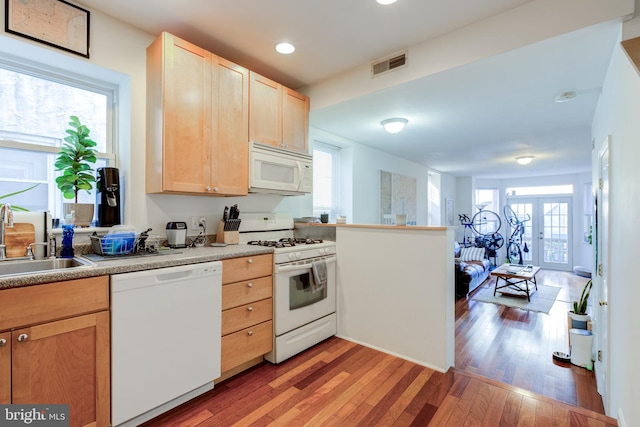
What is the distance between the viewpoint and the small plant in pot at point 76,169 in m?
2.01

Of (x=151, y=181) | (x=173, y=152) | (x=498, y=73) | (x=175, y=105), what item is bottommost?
(x=151, y=181)

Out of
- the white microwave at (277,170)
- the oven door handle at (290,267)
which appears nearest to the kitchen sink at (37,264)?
the oven door handle at (290,267)

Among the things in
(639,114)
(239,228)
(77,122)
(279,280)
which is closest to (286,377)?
(279,280)

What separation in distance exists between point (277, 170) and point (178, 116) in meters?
0.96

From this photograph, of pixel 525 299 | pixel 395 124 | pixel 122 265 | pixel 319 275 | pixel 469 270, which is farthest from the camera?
pixel 469 270

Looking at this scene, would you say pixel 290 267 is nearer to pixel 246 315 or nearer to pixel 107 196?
pixel 246 315

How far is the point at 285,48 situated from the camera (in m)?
2.53

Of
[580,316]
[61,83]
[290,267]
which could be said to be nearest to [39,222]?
[61,83]

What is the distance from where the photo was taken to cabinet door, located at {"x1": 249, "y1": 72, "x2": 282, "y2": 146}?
2.69m

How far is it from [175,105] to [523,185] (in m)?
9.75

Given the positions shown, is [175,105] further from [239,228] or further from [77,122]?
[239,228]

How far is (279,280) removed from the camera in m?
2.44

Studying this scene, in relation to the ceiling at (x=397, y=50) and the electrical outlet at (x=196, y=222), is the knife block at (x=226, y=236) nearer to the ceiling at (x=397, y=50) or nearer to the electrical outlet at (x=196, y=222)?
the electrical outlet at (x=196, y=222)

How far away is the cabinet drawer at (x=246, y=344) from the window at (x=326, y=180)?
1.98 metres
